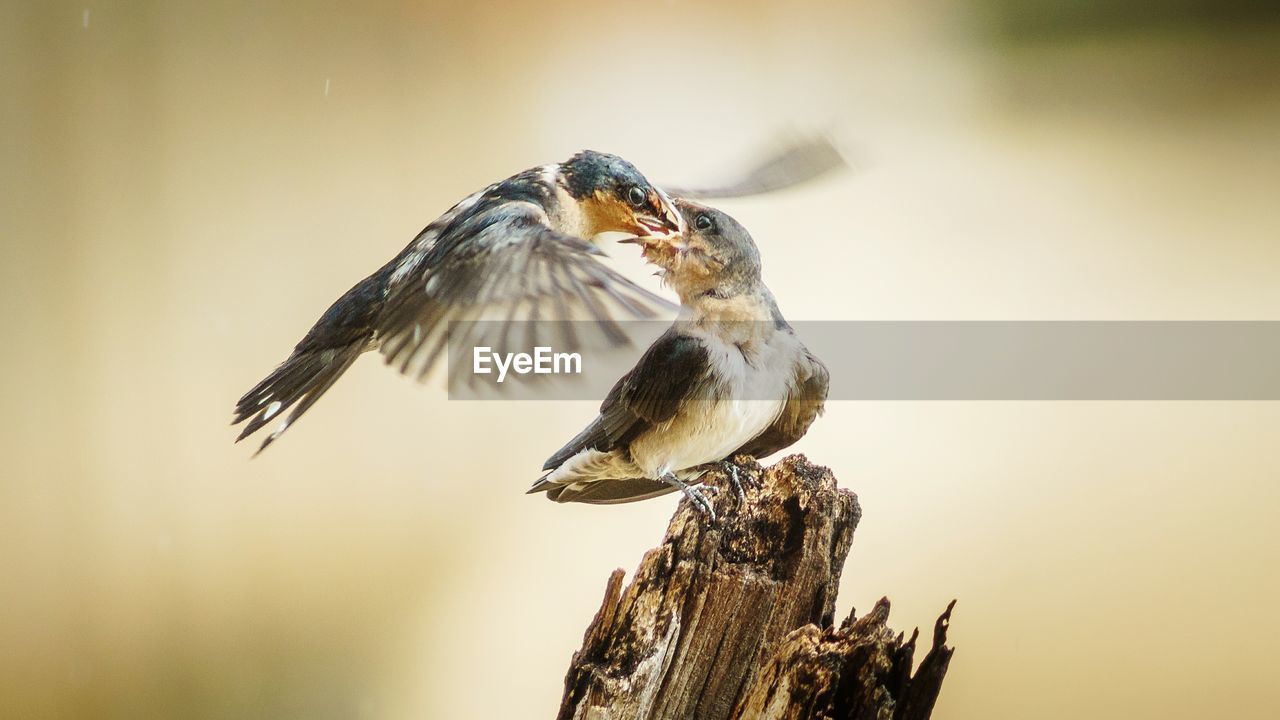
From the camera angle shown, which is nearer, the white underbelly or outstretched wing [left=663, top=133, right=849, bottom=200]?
the white underbelly

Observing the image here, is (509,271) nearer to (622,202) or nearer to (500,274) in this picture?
(500,274)

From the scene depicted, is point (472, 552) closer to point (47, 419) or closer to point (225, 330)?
point (225, 330)

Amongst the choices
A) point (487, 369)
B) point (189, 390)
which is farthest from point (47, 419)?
point (487, 369)

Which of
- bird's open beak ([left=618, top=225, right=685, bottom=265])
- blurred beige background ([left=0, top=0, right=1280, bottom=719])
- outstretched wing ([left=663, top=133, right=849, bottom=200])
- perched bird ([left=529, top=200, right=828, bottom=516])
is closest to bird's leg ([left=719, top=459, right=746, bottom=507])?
perched bird ([left=529, top=200, right=828, bottom=516])

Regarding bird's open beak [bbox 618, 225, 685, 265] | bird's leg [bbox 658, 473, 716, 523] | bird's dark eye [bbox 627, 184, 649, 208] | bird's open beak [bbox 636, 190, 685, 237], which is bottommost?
bird's leg [bbox 658, 473, 716, 523]

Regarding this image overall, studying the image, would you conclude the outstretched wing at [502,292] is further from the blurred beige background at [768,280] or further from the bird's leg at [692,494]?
the bird's leg at [692,494]

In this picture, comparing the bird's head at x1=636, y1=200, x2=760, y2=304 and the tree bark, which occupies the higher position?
the bird's head at x1=636, y1=200, x2=760, y2=304

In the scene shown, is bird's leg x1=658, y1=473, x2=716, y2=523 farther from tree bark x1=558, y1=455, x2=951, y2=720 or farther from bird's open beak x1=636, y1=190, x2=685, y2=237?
bird's open beak x1=636, y1=190, x2=685, y2=237
